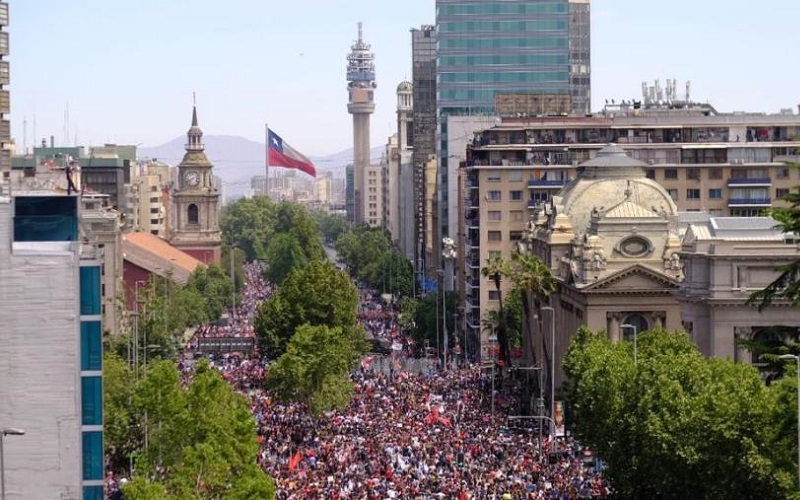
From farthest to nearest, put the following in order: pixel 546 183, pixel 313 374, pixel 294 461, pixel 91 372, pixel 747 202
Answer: pixel 546 183 → pixel 747 202 → pixel 313 374 → pixel 294 461 → pixel 91 372

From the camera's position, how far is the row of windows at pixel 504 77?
184 meters

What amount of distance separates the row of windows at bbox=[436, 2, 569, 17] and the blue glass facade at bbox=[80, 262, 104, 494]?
130 metres

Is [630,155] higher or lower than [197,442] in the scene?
higher

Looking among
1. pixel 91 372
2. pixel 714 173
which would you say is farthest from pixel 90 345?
pixel 714 173

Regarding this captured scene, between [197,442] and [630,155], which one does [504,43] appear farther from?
[197,442]

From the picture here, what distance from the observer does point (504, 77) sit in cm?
18388

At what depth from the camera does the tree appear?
390 feet

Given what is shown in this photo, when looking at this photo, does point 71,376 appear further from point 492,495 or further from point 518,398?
point 518,398

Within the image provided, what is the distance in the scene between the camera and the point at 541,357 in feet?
392

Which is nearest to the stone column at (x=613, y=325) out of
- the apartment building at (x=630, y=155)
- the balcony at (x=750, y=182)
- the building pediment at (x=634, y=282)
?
the building pediment at (x=634, y=282)

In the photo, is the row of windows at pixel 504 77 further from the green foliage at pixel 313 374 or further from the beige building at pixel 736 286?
the beige building at pixel 736 286

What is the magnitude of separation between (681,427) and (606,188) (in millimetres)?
59136

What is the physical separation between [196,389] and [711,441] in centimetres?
1733

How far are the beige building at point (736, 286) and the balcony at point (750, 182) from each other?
45845 mm
